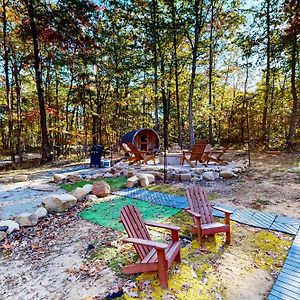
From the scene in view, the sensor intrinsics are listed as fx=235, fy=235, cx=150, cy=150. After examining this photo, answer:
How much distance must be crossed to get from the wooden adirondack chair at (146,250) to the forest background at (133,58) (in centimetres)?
778

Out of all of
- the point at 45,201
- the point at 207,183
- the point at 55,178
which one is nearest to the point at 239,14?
the point at 207,183

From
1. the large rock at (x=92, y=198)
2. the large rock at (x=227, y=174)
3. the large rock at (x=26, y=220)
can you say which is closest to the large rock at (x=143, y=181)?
the large rock at (x=92, y=198)

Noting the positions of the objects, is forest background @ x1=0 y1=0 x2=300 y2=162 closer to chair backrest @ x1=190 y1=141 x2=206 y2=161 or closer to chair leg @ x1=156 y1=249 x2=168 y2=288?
chair backrest @ x1=190 y1=141 x2=206 y2=161

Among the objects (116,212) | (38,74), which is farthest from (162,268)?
(38,74)

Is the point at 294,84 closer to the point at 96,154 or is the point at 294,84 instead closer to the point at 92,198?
the point at 96,154

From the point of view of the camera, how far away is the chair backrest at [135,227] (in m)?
2.35

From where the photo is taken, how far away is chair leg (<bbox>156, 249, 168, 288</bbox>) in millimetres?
2041

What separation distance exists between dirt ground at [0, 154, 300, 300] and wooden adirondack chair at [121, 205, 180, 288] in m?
0.15

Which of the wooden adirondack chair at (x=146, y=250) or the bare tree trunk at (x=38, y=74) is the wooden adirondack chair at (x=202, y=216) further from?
the bare tree trunk at (x=38, y=74)

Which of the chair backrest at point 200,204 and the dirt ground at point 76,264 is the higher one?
the chair backrest at point 200,204

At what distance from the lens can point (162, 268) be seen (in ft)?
6.73

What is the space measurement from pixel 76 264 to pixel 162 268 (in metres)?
0.98

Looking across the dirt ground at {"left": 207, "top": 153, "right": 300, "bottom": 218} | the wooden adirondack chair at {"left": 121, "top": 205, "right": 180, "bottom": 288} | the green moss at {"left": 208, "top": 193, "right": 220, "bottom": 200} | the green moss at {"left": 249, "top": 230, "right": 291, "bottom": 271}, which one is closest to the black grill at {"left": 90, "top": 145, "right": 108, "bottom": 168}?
the dirt ground at {"left": 207, "top": 153, "right": 300, "bottom": 218}

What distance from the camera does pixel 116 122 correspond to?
13125mm
